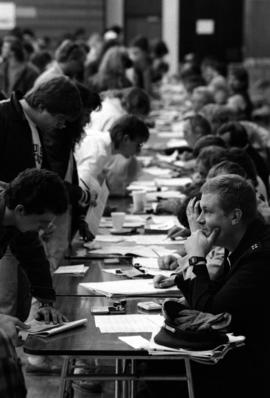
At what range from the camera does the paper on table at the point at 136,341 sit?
10.8ft

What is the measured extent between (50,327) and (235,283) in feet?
2.35

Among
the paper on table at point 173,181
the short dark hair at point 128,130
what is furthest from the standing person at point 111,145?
the paper on table at point 173,181

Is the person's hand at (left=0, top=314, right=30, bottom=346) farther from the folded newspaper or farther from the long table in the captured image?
the folded newspaper

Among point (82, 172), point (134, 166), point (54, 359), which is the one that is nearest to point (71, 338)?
point (54, 359)

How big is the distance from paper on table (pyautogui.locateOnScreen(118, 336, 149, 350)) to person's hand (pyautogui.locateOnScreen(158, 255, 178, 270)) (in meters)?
1.15

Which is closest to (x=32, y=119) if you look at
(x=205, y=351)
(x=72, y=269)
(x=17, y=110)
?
(x=17, y=110)

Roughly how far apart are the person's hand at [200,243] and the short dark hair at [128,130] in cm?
227

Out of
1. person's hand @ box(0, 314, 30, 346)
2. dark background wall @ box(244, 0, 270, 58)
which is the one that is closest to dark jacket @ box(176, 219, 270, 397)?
person's hand @ box(0, 314, 30, 346)

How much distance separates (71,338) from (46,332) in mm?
95

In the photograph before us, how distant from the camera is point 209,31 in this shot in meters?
22.7

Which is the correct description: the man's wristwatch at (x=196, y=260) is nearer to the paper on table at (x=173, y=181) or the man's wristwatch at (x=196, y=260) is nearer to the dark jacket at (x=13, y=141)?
the dark jacket at (x=13, y=141)

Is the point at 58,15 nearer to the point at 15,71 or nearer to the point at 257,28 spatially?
the point at 257,28

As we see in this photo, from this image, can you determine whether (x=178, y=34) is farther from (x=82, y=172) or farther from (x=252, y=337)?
(x=252, y=337)

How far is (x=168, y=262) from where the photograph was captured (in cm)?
457
